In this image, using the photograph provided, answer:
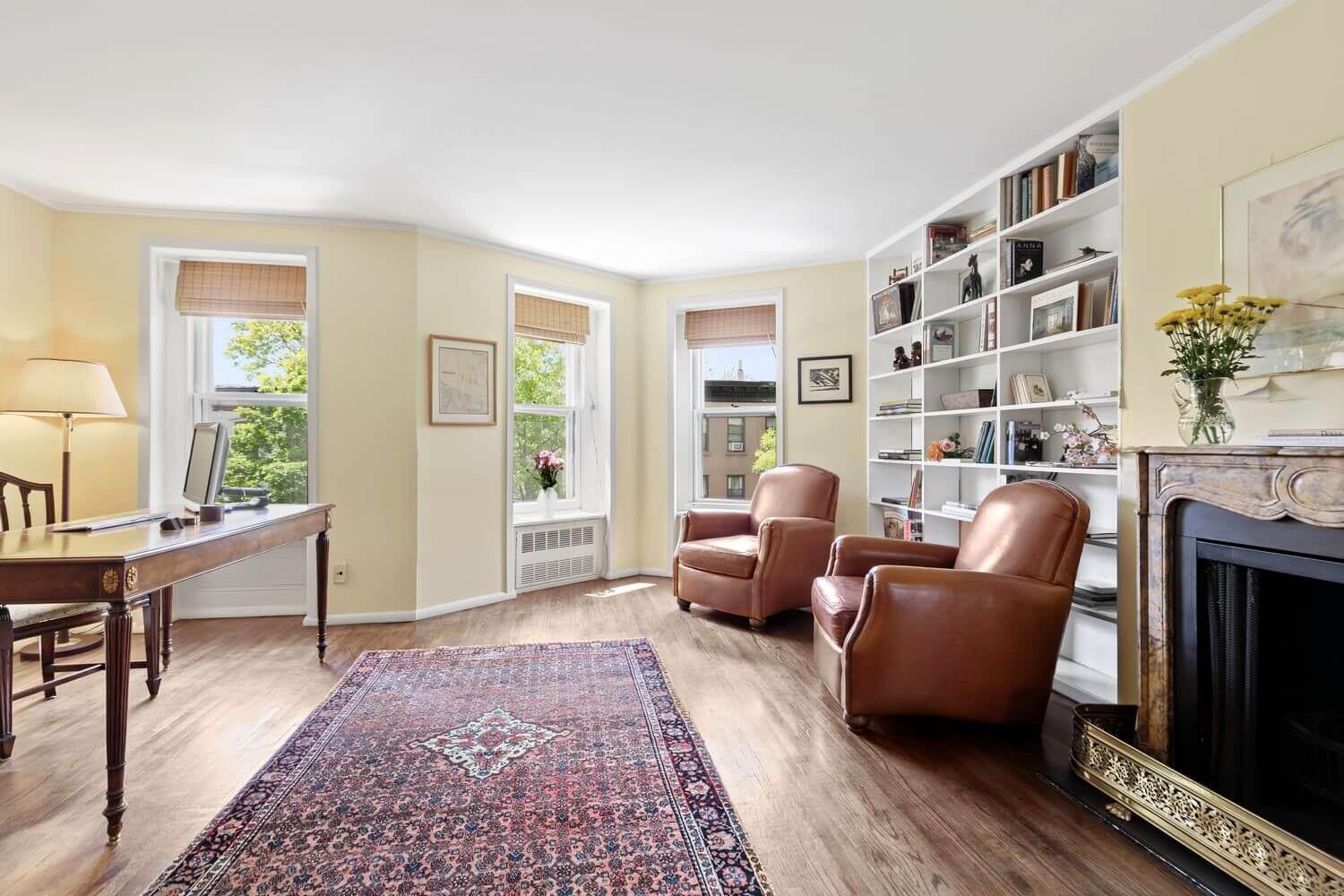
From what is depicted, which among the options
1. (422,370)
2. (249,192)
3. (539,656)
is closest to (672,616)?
(539,656)

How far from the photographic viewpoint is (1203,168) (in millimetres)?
2184

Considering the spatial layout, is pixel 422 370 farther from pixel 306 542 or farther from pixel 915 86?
pixel 915 86

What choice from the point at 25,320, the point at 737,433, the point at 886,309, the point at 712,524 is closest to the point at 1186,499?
the point at 886,309

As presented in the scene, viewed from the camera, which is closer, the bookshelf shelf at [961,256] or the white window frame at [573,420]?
the bookshelf shelf at [961,256]

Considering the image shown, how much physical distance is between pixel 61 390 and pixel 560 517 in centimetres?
291

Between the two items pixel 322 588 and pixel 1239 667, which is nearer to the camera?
pixel 1239 667

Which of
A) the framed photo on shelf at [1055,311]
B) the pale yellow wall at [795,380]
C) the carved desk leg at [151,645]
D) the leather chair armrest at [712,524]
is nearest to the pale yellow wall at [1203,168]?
the framed photo on shelf at [1055,311]

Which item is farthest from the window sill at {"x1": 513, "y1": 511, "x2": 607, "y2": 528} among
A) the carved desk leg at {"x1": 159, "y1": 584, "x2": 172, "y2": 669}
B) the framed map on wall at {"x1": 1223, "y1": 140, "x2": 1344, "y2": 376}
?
the framed map on wall at {"x1": 1223, "y1": 140, "x2": 1344, "y2": 376}

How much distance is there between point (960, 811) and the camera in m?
1.91

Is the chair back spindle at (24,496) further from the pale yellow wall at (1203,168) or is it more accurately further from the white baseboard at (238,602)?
the pale yellow wall at (1203,168)

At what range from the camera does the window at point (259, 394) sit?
13.2 feet

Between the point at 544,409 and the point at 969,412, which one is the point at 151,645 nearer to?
the point at 544,409

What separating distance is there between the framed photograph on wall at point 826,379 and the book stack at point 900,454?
0.49 m

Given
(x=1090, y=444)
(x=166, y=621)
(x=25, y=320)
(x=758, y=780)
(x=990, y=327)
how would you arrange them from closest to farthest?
1. (x=758, y=780)
2. (x=1090, y=444)
3. (x=166, y=621)
4. (x=990, y=327)
5. (x=25, y=320)
